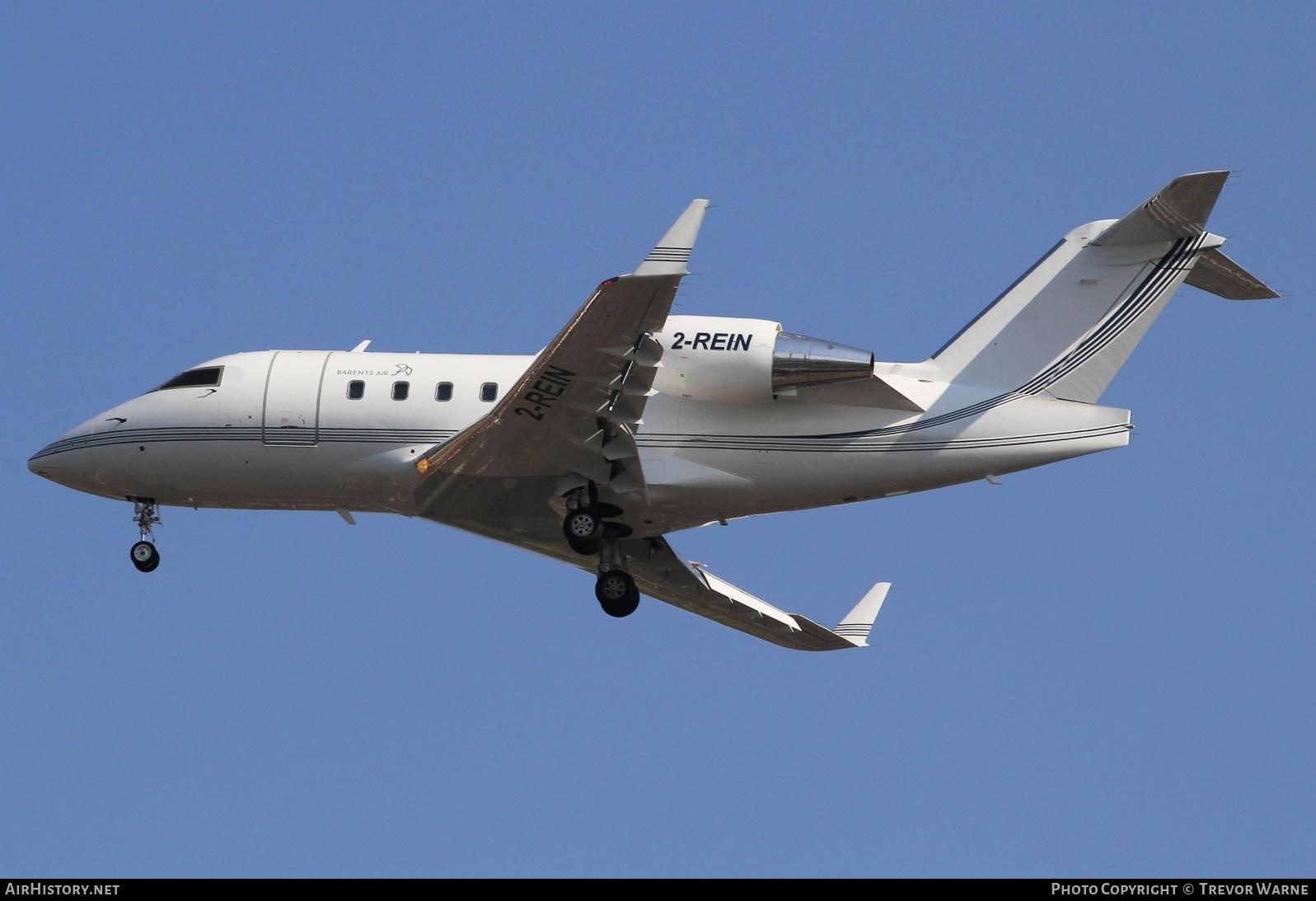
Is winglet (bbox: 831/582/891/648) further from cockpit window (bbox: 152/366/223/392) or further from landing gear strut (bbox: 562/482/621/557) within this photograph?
cockpit window (bbox: 152/366/223/392)

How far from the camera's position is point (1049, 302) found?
81.5 feet

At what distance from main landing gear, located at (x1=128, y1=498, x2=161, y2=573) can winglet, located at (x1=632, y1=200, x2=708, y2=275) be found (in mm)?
9788

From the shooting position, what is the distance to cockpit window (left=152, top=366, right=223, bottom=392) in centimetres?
2638

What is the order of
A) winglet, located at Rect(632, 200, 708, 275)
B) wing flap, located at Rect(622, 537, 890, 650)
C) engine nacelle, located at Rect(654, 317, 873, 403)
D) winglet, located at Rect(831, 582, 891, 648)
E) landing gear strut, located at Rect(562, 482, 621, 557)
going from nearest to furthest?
winglet, located at Rect(632, 200, 708, 275) < engine nacelle, located at Rect(654, 317, 873, 403) < landing gear strut, located at Rect(562, 482, 621, 557) < wing flap, located at Rect(622, 537, 890, 650) < winglet, located at Rect(831, 582, 891, 648)

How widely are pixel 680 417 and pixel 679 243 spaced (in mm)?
4168

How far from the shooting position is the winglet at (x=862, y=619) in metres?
29.4

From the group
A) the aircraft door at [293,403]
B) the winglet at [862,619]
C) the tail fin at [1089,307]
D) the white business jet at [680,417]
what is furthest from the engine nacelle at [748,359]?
the winglet at [862,619]

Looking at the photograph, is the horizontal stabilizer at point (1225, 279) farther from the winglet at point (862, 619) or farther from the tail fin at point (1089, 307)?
the winglet at point (862, 619)

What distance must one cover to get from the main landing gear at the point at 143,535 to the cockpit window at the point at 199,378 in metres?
1.69

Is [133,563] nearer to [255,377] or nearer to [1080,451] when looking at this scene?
[255,377]

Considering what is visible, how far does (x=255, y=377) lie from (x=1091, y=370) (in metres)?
11.1

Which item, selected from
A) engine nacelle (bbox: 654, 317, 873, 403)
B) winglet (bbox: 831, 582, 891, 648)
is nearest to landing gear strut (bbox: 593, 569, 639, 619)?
engine nacelle (bbox: 654, 317, 873, 403)
